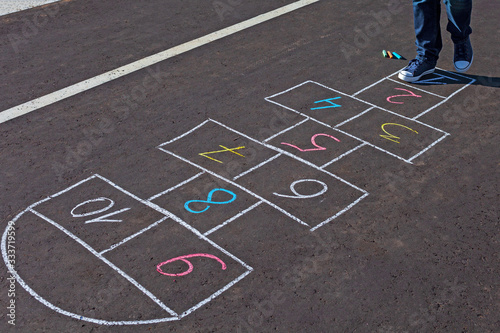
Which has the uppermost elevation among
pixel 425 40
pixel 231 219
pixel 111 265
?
pixel 425 40

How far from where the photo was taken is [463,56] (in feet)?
26.0

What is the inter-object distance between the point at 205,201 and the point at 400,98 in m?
3.21

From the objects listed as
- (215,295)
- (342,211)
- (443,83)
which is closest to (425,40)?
(443,83)

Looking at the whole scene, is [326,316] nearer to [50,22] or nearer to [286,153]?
[286,153]

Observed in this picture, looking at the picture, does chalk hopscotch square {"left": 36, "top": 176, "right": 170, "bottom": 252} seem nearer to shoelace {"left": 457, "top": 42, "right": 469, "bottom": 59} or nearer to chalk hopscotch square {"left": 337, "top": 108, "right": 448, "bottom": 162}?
chalk hopscotch square {"left": 337, "top": 108, "right": 448, "bottom": 162}

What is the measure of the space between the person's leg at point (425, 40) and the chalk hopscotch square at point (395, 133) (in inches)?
41.8

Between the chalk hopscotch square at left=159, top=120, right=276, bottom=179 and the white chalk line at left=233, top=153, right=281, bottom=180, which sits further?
the chalk hopscotch square at left=159, top=120, right=276, bottom=179

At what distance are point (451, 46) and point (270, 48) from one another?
269cm

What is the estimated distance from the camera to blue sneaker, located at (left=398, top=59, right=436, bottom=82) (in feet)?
25.6

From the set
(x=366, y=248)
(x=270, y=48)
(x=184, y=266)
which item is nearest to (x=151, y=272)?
(x=184, y=266)

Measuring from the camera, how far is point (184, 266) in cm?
480

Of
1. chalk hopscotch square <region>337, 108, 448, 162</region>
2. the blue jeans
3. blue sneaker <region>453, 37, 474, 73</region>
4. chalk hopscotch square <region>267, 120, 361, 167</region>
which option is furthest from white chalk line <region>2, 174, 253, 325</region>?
blue sneaker <region>453, 37, 474, 73</region>

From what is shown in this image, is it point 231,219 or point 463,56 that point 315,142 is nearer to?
point 231,219

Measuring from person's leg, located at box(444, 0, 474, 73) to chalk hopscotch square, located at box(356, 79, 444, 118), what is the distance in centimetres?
80
